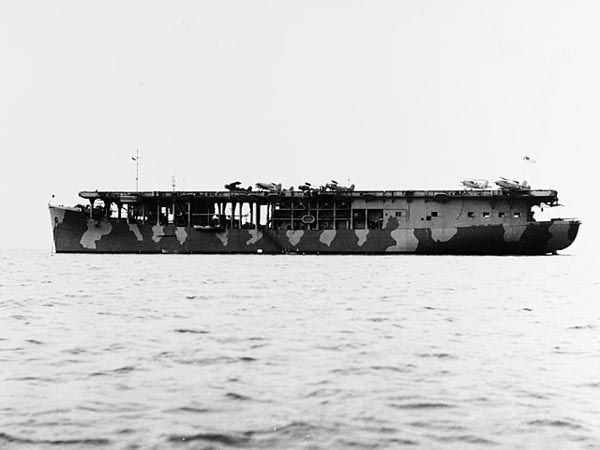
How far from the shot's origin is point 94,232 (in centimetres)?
6359

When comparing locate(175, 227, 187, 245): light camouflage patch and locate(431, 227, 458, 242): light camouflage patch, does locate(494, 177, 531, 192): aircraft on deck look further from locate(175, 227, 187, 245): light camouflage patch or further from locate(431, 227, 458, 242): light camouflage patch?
locate(175, 227, 187, 245): light camouflage patch

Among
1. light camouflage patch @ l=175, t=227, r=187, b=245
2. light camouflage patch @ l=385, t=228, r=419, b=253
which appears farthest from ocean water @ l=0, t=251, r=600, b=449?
light camouflage patch @ l=175, t=227, r=187, b=245

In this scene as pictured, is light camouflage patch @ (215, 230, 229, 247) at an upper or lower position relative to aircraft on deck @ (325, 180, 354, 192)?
lower

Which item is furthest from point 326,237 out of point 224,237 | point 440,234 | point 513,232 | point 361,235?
point 513,232

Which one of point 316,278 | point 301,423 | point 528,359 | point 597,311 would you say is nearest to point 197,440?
point 301,423

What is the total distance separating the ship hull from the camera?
57344mm

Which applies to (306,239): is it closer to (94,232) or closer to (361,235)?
(361,235)

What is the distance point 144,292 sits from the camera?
22078 millimetres

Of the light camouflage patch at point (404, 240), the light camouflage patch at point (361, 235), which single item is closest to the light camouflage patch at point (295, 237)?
the light camouflage patch at point (361, 235)

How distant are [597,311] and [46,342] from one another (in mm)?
12019

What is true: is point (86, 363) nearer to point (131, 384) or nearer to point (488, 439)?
point (131, 384)

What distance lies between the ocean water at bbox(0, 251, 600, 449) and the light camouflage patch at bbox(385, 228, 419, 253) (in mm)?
40674

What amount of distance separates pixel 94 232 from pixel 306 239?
18.2 meters

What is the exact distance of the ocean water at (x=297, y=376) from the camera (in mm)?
6770
